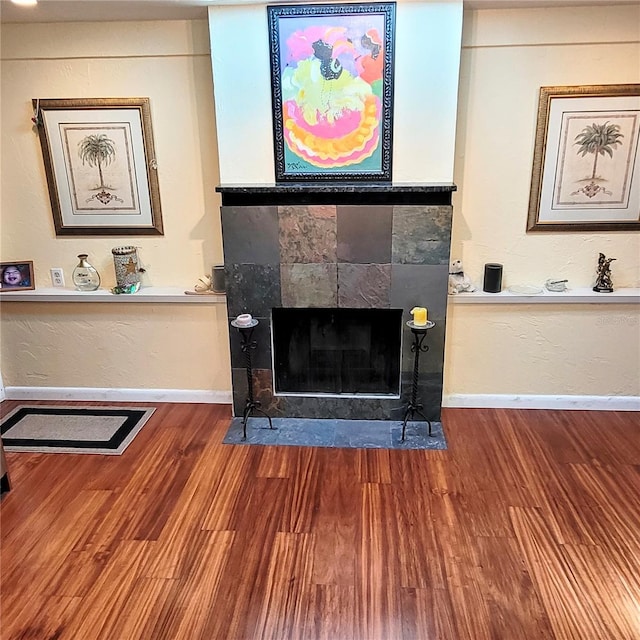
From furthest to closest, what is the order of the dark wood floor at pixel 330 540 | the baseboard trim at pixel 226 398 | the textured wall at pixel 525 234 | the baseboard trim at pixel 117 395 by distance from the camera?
the baseboard trim at pixel 117 395, the baseboard trim at pixel 226 398, the textured wall at pixel 525 234, the dark wood floor at pixel 330 540

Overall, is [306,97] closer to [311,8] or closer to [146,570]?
[311,8]

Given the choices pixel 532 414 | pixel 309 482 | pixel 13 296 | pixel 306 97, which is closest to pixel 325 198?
pixel 306 97

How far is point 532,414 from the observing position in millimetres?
3125

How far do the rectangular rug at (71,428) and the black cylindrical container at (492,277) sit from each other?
219 centimetres

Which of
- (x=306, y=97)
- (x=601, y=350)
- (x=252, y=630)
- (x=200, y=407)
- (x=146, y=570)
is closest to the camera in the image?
(x=252, y=630)

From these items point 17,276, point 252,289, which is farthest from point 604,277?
point 17,276

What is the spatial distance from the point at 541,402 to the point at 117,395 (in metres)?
2.69

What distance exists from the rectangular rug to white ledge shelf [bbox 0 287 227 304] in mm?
692

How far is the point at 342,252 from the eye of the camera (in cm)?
277

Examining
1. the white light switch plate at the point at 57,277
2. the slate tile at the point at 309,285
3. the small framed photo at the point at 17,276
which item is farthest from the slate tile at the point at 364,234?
the small framed photo at the point at 17,276

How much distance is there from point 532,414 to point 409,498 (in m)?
1.17

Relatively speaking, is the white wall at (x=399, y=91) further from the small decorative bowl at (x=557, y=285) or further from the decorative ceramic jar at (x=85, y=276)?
the decorative ceramic jar at (x=85, y=276)

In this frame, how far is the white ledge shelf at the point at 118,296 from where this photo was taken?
10.1ft

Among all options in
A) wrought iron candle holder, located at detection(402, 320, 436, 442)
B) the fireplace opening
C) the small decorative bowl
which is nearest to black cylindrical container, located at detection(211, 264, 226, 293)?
the fireplace opening
